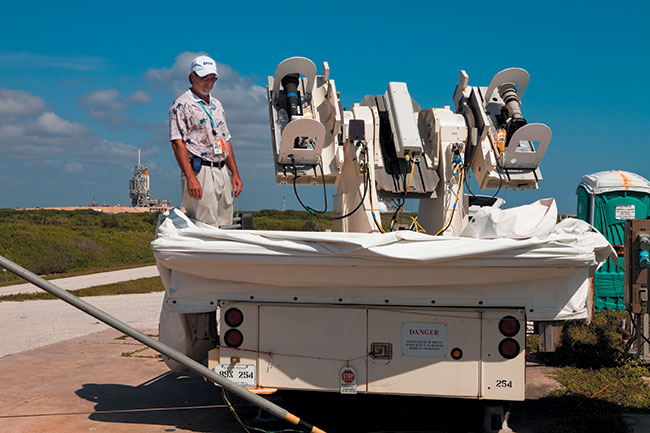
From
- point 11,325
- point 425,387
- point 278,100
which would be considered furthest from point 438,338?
point 11,325

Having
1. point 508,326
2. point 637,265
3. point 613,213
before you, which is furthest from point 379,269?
point 613,213

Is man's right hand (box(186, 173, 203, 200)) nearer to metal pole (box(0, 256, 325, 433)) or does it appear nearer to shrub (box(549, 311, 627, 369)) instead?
metal pole (box(0, 256, 325, 433))

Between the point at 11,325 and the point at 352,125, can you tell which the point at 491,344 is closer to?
the point at 352,125

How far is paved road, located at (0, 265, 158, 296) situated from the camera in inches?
675

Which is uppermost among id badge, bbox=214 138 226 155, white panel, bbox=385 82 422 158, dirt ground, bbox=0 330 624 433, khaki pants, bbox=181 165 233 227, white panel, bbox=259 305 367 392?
white panel, bbox=385 82 422 158

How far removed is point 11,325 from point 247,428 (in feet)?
24.1

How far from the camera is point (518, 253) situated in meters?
4.08

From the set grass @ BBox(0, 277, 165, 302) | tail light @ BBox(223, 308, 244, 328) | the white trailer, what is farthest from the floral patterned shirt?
grass @ BBox(0, 277, 165, 302)

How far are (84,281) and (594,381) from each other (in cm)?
1545

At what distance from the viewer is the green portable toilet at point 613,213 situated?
33.7ft

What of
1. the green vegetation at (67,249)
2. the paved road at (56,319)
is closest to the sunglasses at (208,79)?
the paved road at (56,319)

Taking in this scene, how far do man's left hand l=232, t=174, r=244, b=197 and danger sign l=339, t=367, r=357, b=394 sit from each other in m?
2.25

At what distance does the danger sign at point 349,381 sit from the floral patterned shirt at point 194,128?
7.34 feet

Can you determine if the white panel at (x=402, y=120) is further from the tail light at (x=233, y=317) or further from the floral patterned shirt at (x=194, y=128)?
the tail light at (x=233, y=317)
